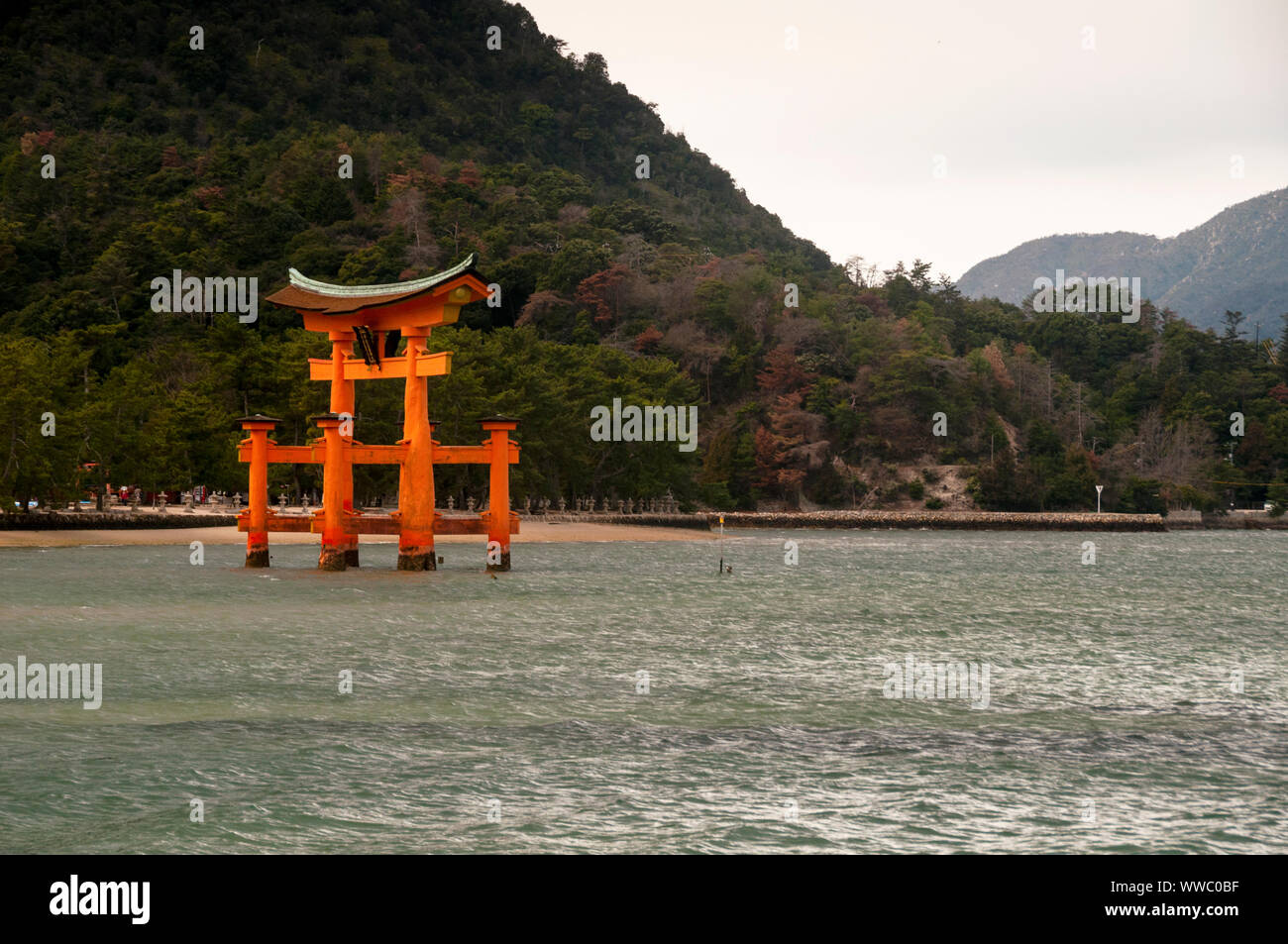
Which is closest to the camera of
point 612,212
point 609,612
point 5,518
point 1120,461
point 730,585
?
point 609,612

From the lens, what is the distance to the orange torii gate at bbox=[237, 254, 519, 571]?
120ft

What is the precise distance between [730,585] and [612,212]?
11665 cm

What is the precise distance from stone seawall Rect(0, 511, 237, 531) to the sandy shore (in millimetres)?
704

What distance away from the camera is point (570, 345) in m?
106

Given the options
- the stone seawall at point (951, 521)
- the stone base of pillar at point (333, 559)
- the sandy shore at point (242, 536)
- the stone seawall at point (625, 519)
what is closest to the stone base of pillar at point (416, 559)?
the stone base of pillar at point (333, 559)

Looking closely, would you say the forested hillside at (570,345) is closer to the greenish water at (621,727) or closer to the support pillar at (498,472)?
the support pillar at (498,472)

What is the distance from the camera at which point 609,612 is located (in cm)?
3212

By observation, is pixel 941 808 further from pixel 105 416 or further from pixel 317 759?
pixel 105 416

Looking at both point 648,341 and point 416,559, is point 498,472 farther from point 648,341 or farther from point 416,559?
point 648,341

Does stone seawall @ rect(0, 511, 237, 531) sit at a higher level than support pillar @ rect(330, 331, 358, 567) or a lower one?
lower

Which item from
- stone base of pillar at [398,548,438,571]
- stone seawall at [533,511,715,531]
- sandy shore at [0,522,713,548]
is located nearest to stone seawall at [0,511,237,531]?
sandy shore at [0,522,713,548]

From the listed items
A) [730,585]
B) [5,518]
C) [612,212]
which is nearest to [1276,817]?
[730,585]

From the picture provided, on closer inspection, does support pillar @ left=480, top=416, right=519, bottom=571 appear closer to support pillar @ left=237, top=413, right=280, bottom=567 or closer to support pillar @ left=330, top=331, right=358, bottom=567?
support pillar @ left=330, top=331, right=358, bottom=567

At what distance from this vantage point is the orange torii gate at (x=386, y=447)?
1436 inches
